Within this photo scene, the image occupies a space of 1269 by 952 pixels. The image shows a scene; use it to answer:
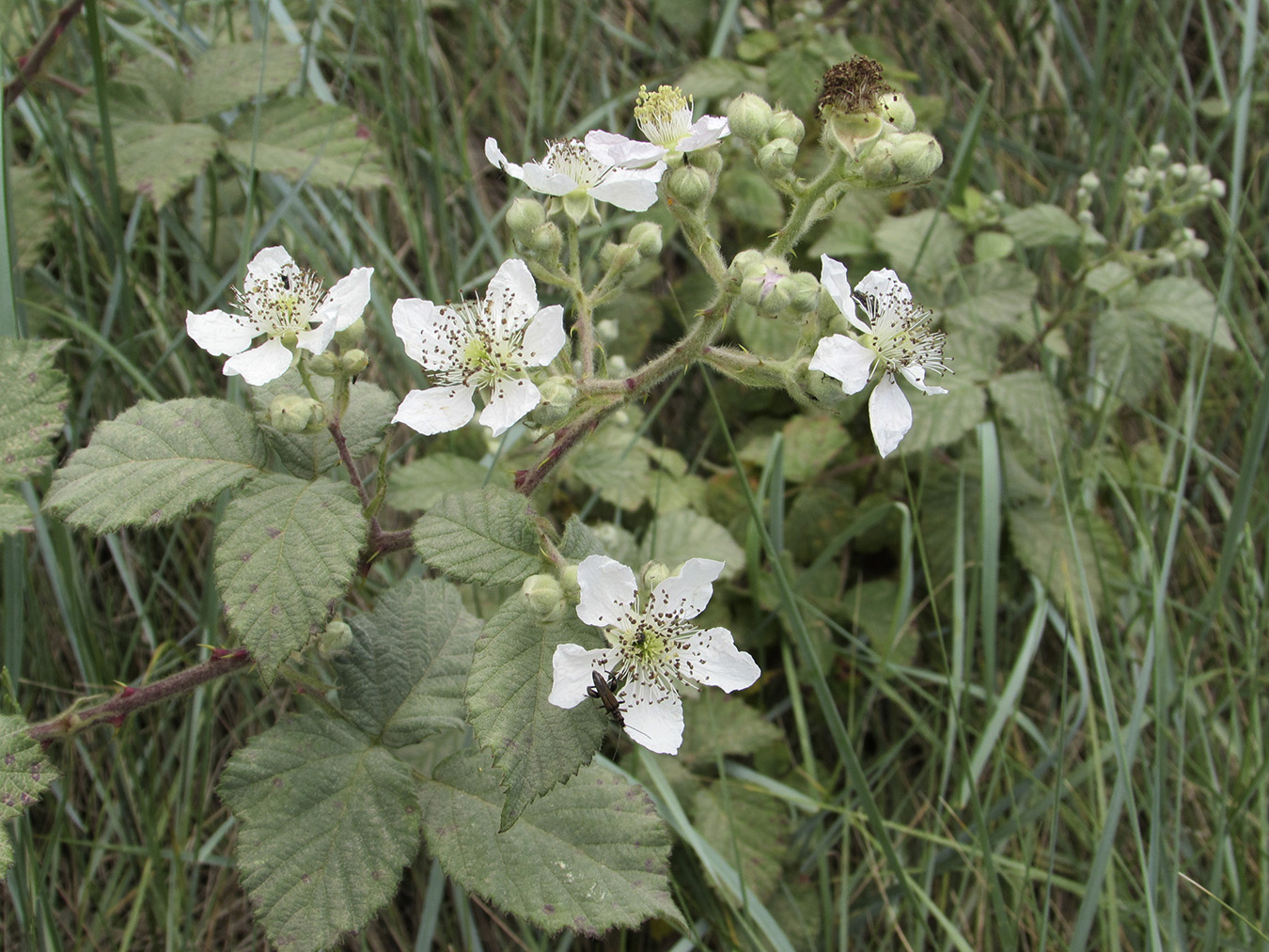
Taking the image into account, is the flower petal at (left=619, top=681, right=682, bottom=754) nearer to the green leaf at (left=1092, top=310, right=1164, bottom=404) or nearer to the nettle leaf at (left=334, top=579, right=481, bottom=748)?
the nettle leaf at (left=334, top=579, right=481, bottom=748)

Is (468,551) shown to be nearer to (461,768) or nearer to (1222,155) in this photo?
(461,768)

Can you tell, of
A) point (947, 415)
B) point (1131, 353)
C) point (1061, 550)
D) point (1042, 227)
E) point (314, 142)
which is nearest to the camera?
point (314, 142)

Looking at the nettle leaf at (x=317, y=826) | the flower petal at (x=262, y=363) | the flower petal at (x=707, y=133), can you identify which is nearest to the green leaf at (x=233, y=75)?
the flower petal at (x=262, y=363)

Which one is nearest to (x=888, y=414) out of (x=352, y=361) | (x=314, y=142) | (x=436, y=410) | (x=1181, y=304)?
(x=436, y=410)

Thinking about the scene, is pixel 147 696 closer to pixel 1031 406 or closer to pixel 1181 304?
pixel 1031 406

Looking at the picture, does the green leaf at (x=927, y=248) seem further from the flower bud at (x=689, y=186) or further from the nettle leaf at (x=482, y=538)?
the nettle leaf at (x=482, y=538)

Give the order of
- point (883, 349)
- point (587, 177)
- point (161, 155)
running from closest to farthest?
point (883, 349)
point (587, 177)
point (161, 155)
